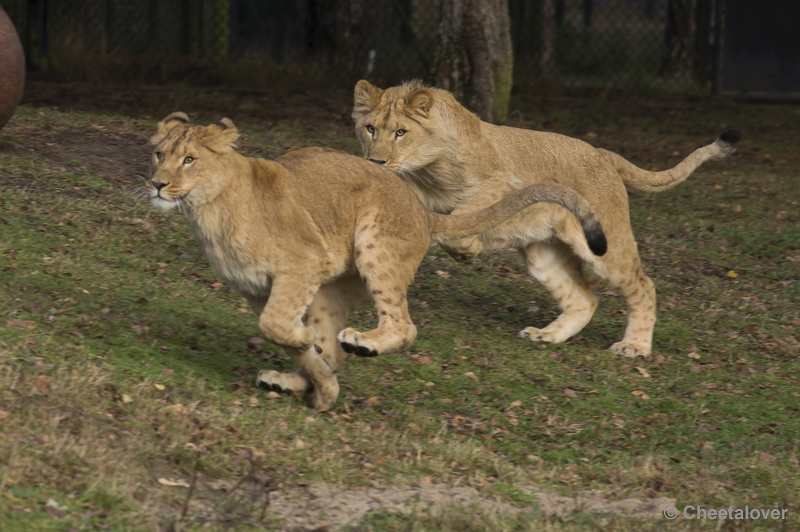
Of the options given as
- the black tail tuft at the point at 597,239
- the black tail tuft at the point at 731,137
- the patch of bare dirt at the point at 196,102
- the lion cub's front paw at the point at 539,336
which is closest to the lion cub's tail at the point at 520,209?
the black tail tuft at the point at 597,239

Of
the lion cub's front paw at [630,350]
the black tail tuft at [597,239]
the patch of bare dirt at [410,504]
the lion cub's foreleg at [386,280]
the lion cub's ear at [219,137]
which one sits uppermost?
the lion cub's ear at [219,137]

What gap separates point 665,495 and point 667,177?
128 inches

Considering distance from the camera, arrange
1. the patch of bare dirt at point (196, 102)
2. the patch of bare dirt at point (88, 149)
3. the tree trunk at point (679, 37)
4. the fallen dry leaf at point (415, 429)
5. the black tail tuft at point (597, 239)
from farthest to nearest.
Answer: the tree trunk at point (679, 37), the patch of bare dirt at point (196, 102), the patch of bare dirt at point (88, 149), the black tail tuft at point (597, 239), the fallen dry leaf at point (415, 429)

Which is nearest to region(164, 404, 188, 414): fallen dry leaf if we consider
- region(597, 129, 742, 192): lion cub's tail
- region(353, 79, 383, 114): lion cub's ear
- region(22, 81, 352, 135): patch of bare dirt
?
region(353, 79, 383, 114): lion cub's ear

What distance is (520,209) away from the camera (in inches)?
230

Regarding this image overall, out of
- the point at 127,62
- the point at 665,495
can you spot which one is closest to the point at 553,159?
the point at 665,495

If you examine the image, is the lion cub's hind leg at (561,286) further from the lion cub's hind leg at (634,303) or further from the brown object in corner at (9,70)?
the brown object in corner at (9,70)

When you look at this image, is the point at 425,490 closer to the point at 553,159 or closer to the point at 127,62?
the point at 553,159

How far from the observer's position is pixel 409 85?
23.9ft

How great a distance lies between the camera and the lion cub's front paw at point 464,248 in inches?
251

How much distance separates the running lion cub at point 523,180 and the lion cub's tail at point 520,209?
862mm

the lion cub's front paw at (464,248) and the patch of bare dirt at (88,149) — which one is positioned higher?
the lion cub's front paw at (464,248)

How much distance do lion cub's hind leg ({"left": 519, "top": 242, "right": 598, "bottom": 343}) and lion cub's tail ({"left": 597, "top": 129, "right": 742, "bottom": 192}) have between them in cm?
71

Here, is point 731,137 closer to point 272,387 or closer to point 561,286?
point 561,286
